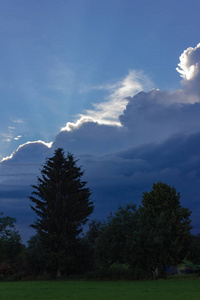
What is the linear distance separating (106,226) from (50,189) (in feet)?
39.6

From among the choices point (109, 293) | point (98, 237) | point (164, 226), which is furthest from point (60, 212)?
point (109, 293)

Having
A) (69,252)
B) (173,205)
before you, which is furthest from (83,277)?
(173,205)

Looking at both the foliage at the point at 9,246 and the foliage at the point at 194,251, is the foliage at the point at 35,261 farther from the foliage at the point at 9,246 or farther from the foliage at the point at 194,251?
the foliage at the point at 194,251

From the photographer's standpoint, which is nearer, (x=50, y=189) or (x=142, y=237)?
(x=142, y=237)

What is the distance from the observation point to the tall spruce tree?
4897 centimetres

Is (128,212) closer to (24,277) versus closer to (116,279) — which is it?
(116,279)

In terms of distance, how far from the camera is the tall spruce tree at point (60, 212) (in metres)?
49.0

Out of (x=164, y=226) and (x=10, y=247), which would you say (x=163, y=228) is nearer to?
(x=164, y=226)

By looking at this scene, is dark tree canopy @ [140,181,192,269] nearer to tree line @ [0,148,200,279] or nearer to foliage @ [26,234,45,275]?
tree line @ [0,148,200,279]

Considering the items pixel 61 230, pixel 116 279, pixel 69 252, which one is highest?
pixel 61 230

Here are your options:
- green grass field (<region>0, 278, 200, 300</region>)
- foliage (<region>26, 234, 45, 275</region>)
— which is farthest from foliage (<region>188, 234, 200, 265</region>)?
foliage (<region>26, 234, 45, 275</region>)

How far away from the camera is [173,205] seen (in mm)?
49406

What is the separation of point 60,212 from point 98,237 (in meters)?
8.65

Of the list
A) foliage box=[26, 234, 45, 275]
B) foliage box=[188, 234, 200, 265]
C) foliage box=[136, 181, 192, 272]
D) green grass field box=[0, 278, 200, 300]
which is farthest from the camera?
foliage box=[26, 234, 45, 275]
